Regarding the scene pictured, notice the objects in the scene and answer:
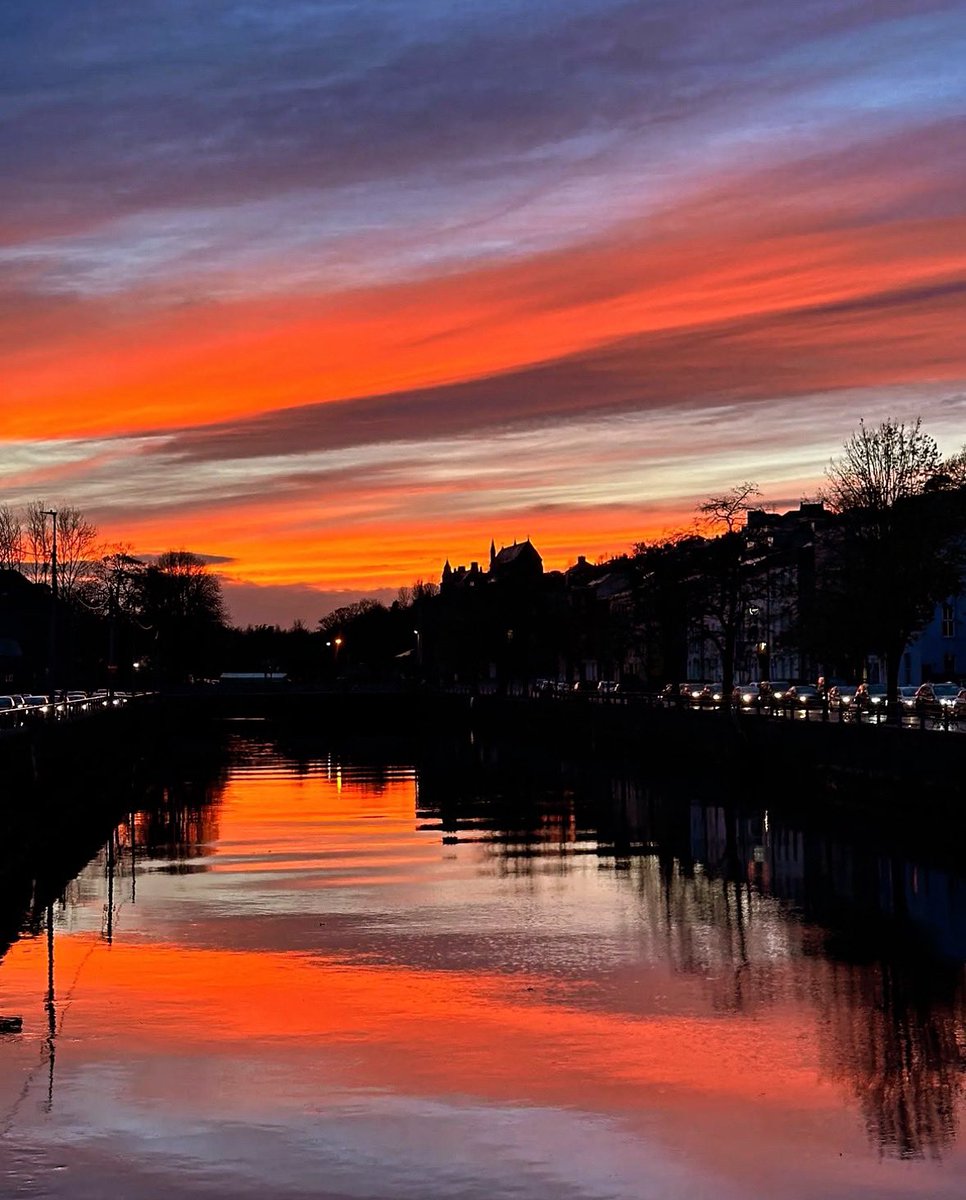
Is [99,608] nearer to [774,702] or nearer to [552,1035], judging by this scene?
[774,702]

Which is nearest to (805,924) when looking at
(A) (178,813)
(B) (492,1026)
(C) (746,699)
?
(B) (492,1026)

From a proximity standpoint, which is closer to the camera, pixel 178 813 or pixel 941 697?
pixel 178 813

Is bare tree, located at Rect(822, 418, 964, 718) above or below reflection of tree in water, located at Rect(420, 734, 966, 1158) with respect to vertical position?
above

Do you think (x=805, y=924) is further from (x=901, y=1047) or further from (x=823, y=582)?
(x=823, y=582)

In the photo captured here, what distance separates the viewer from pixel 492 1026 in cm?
2453

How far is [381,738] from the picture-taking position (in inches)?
5226

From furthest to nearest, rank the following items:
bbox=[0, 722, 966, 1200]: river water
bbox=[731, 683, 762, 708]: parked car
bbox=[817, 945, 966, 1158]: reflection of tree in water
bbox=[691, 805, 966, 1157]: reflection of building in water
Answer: bbox=[731, 683, 762, 708]: parked car, bbox=[691, 805, 966, 1157]: reflection of building in water, bbox=[817, 945, 966, 1158]: reflection of tree in water, bbox=[0, 722, 966, 1200]: river water

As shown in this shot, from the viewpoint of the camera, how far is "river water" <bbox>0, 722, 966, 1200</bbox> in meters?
18.2

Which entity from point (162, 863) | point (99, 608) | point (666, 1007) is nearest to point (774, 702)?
point (162, 863)

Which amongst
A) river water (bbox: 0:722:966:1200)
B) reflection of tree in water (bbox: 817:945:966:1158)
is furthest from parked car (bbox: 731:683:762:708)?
reflection of tree in water (bbox: 817:945:966:1158)

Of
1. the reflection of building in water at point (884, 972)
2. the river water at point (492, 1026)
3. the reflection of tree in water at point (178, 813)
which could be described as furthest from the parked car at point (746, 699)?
the river water at point (492, 1026)

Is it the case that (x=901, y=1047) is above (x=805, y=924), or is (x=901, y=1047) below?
below

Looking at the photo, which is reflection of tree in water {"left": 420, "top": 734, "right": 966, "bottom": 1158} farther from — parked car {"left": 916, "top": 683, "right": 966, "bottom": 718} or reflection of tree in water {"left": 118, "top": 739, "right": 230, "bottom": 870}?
parked car {"left": 916, "top": 683, "right": 966, "bottom": 718}

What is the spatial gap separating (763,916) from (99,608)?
148m
